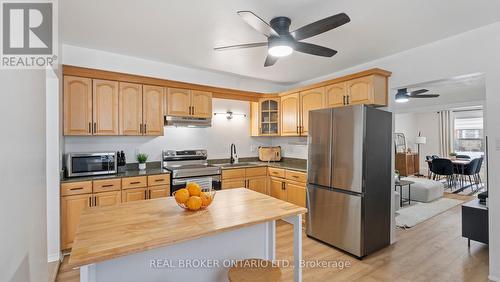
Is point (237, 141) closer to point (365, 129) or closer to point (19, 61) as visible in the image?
point (365, 129)

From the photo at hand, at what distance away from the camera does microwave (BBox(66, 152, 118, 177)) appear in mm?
2973

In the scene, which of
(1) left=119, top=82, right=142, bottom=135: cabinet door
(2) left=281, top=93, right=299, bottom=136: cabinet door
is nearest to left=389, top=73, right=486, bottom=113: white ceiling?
(2) left=281, top=93, right=299, bottom=136: cabinet door

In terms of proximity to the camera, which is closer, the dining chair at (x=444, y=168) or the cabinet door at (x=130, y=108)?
the cabinet door at (x=130, y=108)

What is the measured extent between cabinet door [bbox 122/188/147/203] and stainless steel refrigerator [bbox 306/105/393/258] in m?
2.32

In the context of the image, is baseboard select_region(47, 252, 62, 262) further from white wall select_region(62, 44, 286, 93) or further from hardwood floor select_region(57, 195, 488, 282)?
white wall select_region(62, 44, 286, 93)

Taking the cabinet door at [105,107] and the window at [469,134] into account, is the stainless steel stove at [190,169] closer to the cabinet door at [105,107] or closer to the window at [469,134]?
the cabinet door at [105,107]

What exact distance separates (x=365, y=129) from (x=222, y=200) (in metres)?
1.89

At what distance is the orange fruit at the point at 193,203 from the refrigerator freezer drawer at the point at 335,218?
2.01 metres

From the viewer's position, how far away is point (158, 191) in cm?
338

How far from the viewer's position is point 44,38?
2.23m

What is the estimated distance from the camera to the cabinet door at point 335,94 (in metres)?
3.53

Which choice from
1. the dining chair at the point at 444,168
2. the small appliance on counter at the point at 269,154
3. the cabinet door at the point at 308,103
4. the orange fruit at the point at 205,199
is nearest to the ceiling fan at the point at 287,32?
the orange fruit at the point at 205,199

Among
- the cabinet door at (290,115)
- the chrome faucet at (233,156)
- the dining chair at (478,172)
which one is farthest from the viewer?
the dining chair at (478,172)

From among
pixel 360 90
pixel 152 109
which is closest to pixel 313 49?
pixel 360 90
